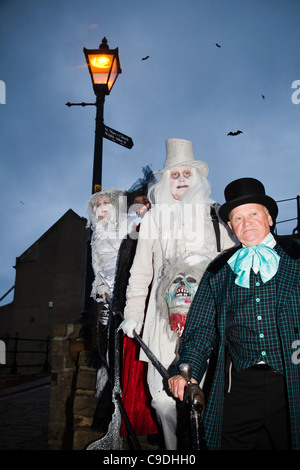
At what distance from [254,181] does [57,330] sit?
366cm

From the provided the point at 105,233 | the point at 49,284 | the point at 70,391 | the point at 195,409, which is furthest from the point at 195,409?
the point at 49,284

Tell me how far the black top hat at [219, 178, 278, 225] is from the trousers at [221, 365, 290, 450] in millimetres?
904

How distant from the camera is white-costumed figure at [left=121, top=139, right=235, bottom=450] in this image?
7.63 feet

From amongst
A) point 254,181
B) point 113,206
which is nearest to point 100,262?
point 113,206

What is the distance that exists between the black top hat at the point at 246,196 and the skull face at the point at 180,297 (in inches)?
19.4

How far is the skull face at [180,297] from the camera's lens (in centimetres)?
226

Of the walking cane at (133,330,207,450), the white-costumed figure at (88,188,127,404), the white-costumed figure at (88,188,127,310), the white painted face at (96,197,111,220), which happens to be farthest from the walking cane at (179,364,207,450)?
the white painted face at (96,197,111,220)

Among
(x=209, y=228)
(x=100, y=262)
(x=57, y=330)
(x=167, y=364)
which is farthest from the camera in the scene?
(x=57, y=330)

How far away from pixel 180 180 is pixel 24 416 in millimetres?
5857

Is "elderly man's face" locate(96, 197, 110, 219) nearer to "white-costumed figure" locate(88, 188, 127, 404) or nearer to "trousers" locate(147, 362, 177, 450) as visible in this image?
"white-costumed figure" locate(88, 188, 127, 404)

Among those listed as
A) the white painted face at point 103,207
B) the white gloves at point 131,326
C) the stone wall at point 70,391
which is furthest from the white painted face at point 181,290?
the white painted face at point 103,207

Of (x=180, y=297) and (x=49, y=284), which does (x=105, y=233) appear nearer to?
(x=180, y=297)

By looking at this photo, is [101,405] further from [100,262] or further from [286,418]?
[286,418]
